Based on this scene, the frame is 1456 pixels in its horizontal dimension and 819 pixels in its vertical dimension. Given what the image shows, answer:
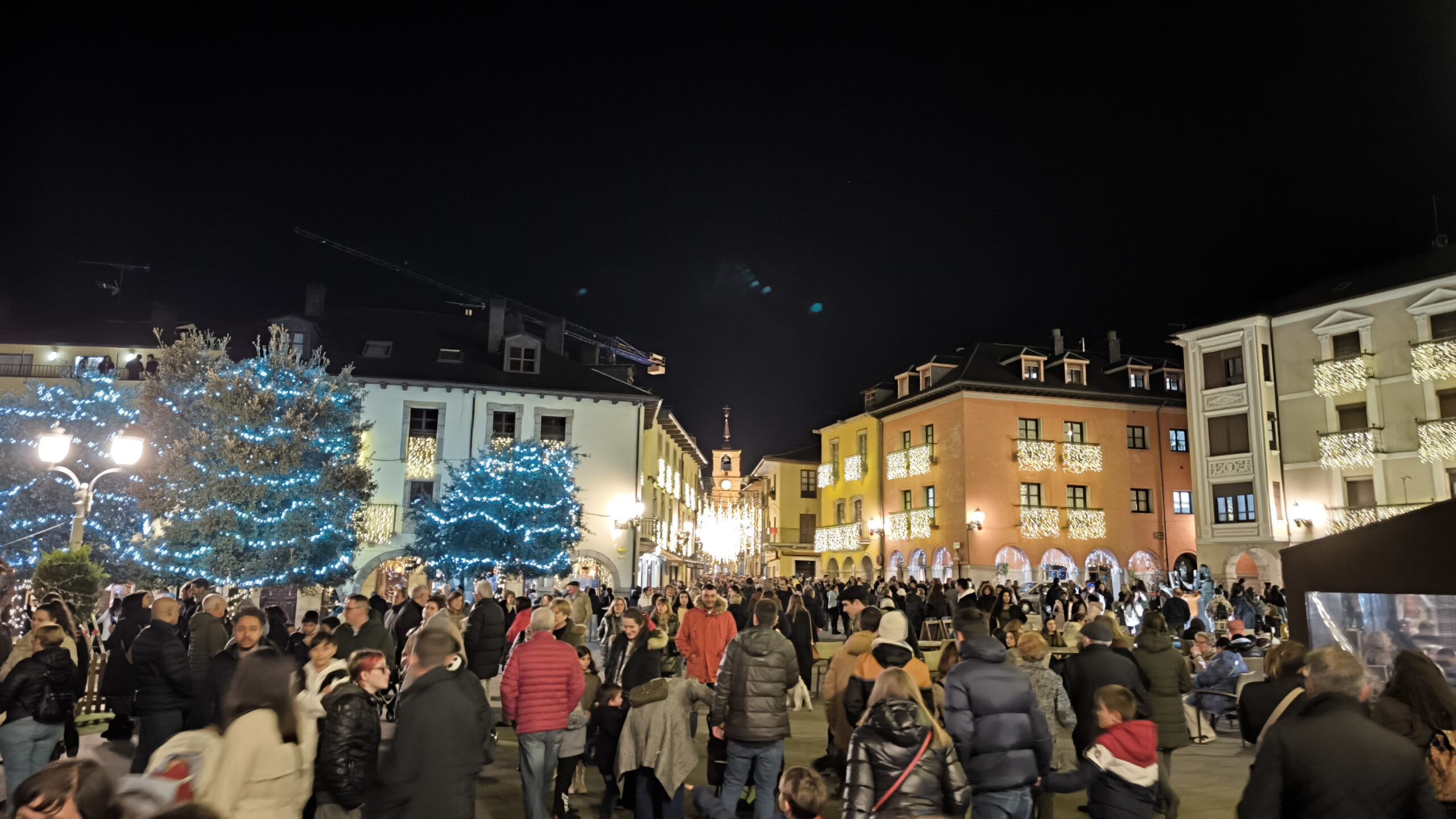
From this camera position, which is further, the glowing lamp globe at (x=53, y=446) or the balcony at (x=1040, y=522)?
the balcony at (x=1040, y=522)

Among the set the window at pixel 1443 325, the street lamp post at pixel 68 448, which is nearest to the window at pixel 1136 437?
the window at pixel 1443 325

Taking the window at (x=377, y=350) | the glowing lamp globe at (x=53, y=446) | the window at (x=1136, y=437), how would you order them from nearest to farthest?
the glowing lamp globe at (x=53, y=446) → the window at (x=377, y=350) → the window at (x=1136, y=437)

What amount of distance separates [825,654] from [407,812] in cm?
1265

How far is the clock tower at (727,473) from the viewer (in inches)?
4660

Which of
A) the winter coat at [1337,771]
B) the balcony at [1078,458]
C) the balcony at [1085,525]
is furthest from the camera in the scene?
the balcony at [1078,458]

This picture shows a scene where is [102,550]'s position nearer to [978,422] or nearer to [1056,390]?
[978,422]

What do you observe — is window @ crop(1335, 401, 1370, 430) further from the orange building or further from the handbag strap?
the handbag strap

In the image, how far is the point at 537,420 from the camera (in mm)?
35531

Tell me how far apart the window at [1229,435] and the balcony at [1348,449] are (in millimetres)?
2384

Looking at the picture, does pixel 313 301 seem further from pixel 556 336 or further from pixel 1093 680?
pixel 1093 680

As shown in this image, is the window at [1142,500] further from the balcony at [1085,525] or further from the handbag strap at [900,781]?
the handbag strap at [900,781]

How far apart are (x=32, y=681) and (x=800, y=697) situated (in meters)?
10.4

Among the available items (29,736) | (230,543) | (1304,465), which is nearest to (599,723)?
(29,736)

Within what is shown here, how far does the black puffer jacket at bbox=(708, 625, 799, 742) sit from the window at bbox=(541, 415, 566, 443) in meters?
29.4
